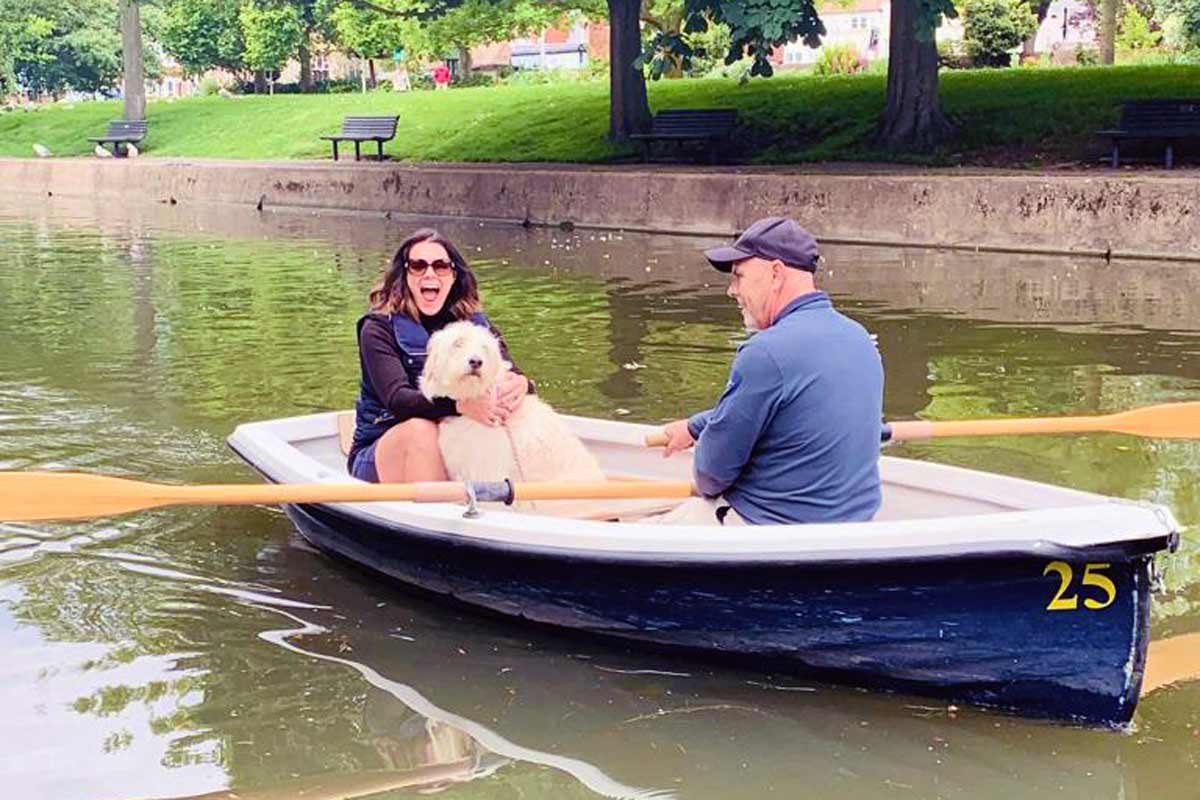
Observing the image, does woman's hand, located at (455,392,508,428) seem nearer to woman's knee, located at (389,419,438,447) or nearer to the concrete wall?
woman's knee, located at (389,419,438,447)

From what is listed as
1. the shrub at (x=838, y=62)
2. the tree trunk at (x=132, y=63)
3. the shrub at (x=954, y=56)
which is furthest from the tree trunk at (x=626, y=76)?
the tree trunk at (x=132, y=63)

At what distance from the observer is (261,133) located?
34.4 m

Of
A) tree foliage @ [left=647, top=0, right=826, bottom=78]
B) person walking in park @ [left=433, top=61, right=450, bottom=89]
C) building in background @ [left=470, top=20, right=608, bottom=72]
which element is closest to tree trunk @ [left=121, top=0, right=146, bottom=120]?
person walking in park @ [left=433, top=61, right=450, bottom=89]

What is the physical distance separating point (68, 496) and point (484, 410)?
1475 millimetres

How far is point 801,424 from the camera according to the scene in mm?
4758

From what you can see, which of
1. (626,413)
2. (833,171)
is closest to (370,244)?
(833,171)

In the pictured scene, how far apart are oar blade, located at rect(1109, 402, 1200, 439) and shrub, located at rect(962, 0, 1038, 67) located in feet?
98.3

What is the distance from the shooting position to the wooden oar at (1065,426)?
6.05 m

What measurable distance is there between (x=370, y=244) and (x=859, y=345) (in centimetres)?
1500

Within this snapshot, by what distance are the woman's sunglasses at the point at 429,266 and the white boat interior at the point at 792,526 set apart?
0.83m

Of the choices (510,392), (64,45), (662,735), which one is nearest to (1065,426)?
(510,392)

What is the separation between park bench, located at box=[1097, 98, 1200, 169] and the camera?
1792cm

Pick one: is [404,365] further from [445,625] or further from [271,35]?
[271,35]

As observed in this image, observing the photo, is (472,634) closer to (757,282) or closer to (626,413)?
(757,282)
